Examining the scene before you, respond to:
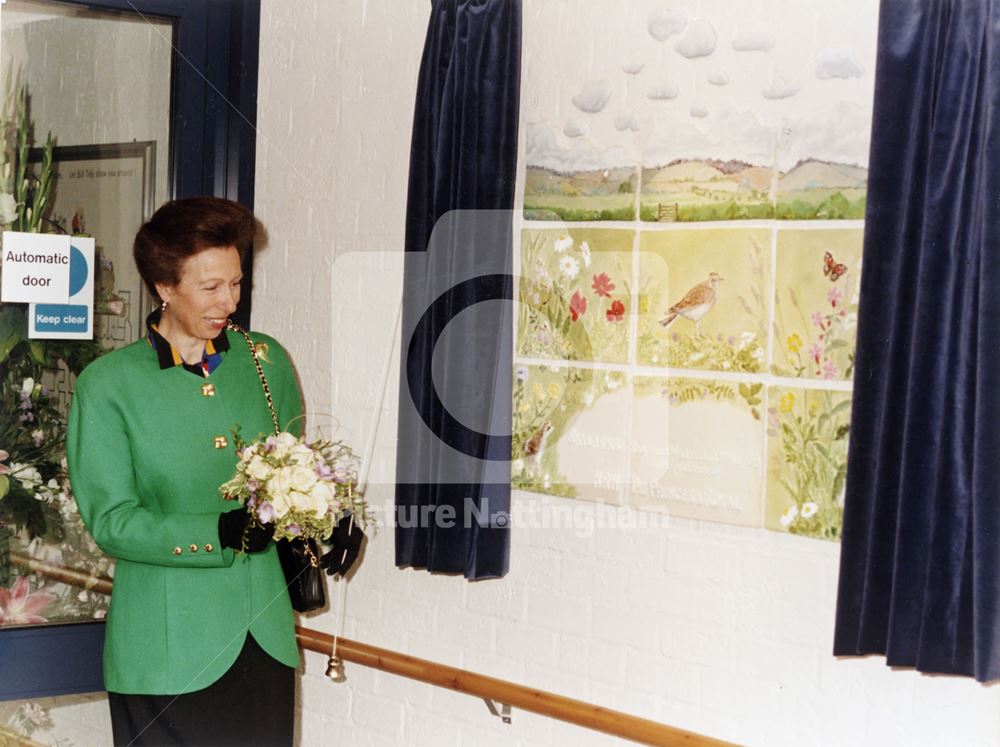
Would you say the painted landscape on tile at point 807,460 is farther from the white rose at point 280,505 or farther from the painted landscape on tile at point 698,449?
the white rose at point 280,505

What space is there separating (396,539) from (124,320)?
92 cm

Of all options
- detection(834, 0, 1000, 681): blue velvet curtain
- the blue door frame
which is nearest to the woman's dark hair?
the blue door frame

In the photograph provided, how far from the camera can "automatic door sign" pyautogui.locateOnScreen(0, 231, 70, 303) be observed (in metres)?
2.85

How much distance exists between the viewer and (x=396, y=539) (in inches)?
115

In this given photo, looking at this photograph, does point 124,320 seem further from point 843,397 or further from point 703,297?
point 843,397

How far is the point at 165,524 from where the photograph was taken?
93.0 inches

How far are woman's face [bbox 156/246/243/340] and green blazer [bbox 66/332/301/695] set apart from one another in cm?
10

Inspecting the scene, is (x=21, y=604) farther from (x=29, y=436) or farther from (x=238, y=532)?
(x=238, y=532)

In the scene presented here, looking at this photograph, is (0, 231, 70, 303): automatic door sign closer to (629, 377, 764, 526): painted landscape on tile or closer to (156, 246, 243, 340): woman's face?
→ (156, 246, 243, 340): woman's face

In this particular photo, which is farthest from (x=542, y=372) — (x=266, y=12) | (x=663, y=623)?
(x=266, y=12)

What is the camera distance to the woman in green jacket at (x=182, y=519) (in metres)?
2.38

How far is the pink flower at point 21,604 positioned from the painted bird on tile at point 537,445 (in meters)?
1.27

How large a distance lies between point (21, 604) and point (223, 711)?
0.77 meters

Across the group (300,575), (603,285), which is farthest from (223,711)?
(603,285)
